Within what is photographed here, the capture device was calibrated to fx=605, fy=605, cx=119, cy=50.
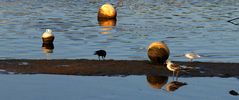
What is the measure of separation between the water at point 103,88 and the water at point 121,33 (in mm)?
9713

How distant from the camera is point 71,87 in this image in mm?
26375

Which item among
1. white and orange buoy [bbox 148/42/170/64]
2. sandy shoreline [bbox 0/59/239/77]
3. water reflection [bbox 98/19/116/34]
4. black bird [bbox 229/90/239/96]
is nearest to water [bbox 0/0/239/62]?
water reflection [bbox 98/19/116/34]

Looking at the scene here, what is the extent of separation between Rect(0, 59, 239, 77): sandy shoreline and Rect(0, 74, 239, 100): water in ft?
3.40

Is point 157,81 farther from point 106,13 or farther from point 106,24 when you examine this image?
point 106,13

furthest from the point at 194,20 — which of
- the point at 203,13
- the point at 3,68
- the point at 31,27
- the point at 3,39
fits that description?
the point at 3,68

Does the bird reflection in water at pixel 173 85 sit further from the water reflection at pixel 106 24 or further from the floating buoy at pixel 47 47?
the water reflection at pixel 106 24

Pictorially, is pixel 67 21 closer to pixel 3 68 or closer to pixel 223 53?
pixel 223 53

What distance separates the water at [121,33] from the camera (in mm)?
41438

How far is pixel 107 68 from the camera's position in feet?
103

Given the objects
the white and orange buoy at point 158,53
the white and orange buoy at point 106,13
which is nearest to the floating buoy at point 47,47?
the white and orange buoy at point 158,53

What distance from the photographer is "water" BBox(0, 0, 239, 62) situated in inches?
1631

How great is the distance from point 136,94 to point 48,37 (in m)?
20.9

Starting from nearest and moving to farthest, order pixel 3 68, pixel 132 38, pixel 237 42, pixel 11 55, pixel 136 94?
pixel 136 94 → pixel 3 68 → pixel 11 55 → pixel 237 42 → pixel 132 38

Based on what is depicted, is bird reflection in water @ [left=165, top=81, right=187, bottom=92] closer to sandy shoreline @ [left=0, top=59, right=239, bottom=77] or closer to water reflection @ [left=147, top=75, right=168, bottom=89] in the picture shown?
water reflection @ [left=147, top=75, right=168, bottom=89]
